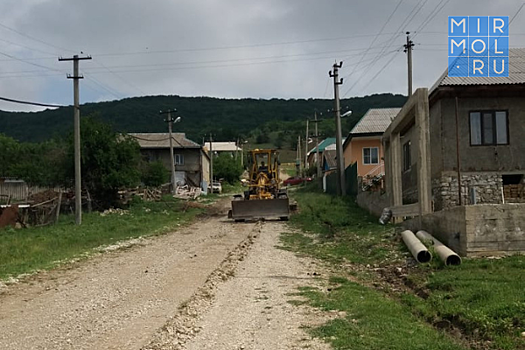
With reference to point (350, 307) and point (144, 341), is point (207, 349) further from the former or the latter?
point (350, 307)

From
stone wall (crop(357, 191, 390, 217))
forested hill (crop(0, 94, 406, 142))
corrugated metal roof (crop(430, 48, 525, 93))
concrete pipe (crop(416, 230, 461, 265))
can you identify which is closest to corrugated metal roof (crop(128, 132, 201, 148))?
forested hill (crop(0, 94, 406, 142))

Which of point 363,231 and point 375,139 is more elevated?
point 375,139

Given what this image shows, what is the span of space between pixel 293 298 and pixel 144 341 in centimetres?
336

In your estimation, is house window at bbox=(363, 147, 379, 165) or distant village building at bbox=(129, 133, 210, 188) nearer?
house window at bbox=(363, 147, 379, 165)

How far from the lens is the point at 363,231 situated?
2014cm

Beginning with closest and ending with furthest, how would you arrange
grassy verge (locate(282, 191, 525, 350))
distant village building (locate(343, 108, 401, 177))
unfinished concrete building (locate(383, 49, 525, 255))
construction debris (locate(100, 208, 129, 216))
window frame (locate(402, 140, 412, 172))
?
1. grassy verge (locate(282, 191, 525, 350))
2. unfinished concrete building (locate(383, 49, 525, 255))
3. window frame (locate(402, 140, 412, 172))
4. construction debris (locate(100, 208, 129, 216))
5. distant village building (locate(343, 108, 401, 177))

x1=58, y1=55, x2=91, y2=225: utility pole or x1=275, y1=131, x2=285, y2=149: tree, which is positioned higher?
x1=275, y1=131, x2=285, y2=149: tree

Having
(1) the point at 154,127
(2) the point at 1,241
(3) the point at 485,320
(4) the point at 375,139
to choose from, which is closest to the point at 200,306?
(3) the point at 485,320

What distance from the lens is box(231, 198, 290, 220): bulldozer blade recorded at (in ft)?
91.2

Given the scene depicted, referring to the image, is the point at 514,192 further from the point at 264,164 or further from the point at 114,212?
the point at 114,212

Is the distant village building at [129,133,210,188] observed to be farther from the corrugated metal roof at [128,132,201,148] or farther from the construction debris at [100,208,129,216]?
the construction debris at [100,208,129,216]

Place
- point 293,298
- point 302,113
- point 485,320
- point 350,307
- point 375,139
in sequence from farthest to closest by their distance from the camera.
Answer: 1. point 302,113
2. point 375,139
3. point 293,298
4. point 350,307
5. point 485,320

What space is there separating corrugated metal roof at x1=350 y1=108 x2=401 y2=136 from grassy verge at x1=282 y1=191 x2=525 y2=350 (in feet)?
91.1

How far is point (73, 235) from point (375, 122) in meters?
28.0
